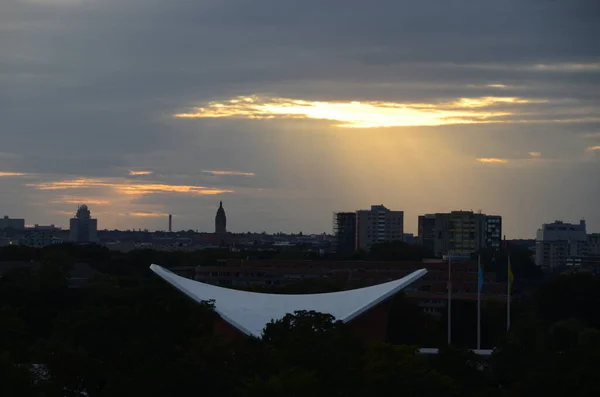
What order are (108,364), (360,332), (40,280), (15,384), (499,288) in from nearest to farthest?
1. (15,384)
2. (108,364)
3. (360,332)
4. (40,280)
5. (499,288)

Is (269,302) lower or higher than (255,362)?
higher

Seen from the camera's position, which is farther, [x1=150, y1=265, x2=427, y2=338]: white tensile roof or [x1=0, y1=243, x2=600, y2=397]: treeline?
[x1=150, y1=265, x2=427, y2=338]: white tensile roof

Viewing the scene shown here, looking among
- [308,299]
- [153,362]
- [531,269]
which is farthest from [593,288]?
[531,269]

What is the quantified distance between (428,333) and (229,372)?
27.6 meters

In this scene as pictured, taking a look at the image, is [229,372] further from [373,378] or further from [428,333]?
[428,333]

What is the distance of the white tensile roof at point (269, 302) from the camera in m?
55.7

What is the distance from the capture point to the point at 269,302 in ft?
198

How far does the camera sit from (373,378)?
37.7m

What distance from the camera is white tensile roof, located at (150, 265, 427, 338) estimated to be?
183 ft

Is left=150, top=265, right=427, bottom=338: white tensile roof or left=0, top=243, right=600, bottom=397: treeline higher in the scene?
left=150, top=265, right=427, bottom=338: white tensile roof

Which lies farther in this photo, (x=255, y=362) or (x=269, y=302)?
(x=269, y=302)

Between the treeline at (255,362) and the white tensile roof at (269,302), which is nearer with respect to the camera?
the treeline at (255,362)

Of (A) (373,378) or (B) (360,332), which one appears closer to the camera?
(A) (373,378)

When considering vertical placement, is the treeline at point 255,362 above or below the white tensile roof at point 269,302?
below
